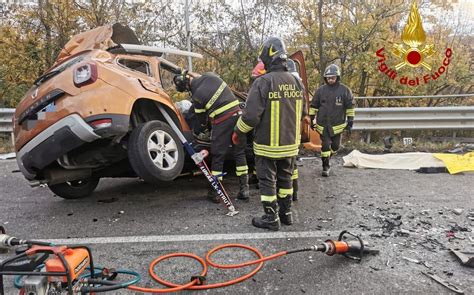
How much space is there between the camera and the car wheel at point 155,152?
349 centimetres

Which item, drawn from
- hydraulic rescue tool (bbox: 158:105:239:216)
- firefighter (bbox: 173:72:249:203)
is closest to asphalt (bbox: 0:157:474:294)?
hydraulic rescue tool (bbox: 158:105:239:216)

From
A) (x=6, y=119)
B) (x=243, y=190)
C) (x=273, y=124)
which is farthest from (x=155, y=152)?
(x=6, y=119)

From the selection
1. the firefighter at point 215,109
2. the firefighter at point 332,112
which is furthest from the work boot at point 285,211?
the firefighter at point 332,112

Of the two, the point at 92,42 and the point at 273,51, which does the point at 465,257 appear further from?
the point at 92,42

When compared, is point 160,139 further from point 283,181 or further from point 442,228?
point 442,228

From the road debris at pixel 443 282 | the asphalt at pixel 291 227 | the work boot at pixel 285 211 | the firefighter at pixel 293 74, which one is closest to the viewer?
the road debris at pixel 443 282

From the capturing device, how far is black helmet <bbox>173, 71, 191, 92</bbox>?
4.37 m

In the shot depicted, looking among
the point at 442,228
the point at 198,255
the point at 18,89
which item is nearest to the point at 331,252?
the point at 198,255

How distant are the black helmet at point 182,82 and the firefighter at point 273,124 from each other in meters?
1.12

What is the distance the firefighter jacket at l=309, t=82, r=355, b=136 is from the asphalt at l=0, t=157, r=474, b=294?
82 cm

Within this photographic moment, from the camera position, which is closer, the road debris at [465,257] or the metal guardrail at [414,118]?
the road debris at [465,257]

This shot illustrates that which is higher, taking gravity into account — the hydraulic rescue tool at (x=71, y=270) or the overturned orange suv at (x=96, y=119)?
the overturned orange suv at (x=96, y=119)

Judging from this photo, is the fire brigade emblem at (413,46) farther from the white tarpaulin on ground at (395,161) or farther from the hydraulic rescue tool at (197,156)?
the hydraulic rescue tool at (197,156)

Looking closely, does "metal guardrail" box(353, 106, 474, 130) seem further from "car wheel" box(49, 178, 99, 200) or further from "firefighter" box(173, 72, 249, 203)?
"car wheel" box(49, 178, 99, 200)
